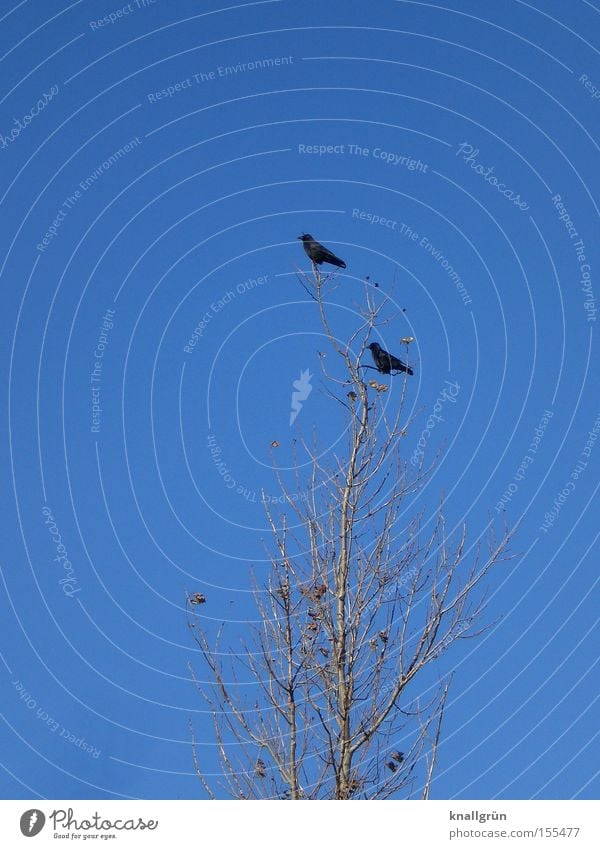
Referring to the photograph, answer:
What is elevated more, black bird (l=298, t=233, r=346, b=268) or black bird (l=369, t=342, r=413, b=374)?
black bird (l=298, t=233, r=346, b=268)

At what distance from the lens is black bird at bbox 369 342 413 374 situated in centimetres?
1081

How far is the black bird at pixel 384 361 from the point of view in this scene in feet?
35.5

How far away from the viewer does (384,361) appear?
1087cm

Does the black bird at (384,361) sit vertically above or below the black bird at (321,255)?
below
